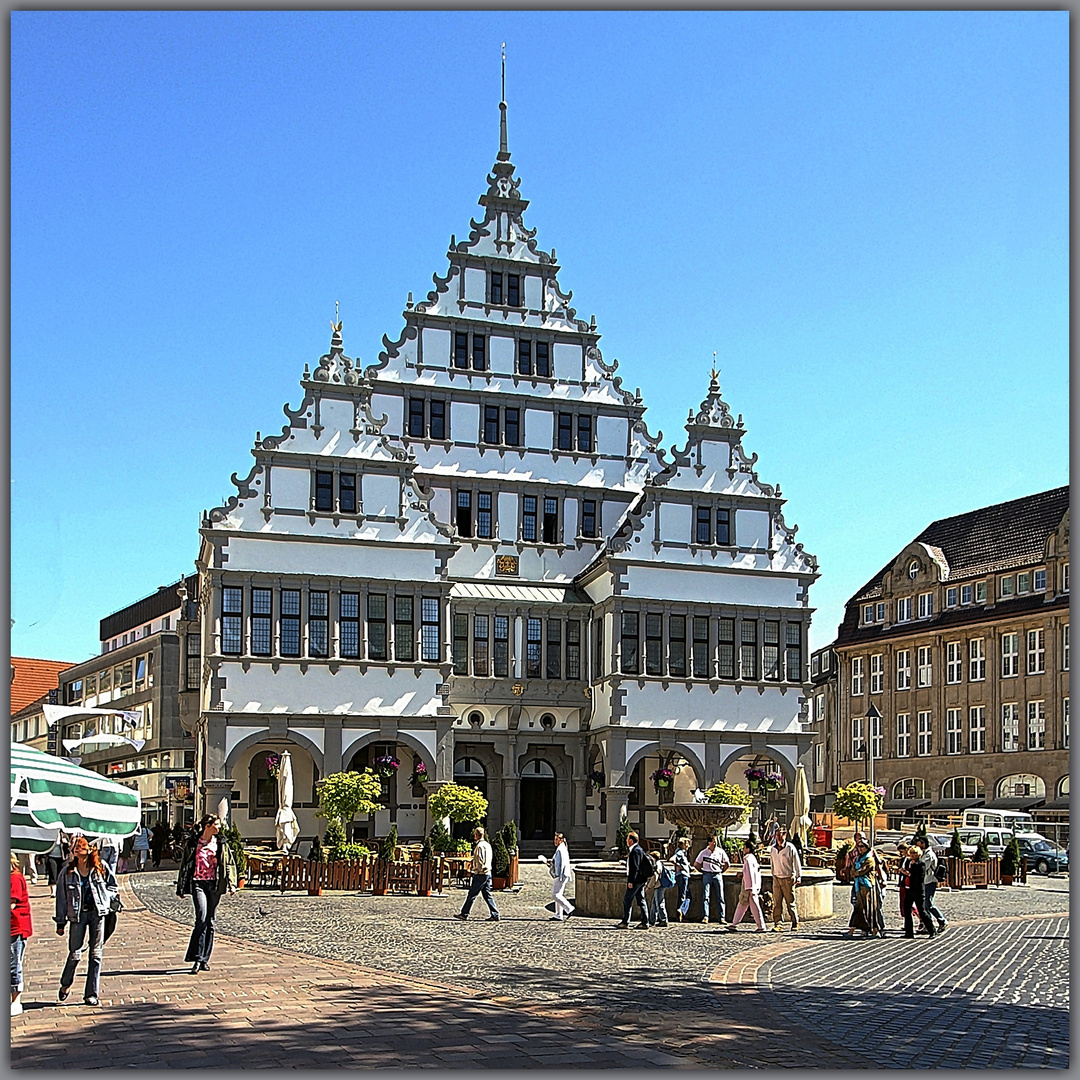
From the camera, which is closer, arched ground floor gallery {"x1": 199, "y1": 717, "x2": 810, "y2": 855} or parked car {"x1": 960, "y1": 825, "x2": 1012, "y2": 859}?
arched ground floor gallery {"x1": 199, "y1": 717, "x2": 810, "y2": 855}

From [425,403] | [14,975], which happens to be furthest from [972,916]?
[425,403]

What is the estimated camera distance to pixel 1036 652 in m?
64.5

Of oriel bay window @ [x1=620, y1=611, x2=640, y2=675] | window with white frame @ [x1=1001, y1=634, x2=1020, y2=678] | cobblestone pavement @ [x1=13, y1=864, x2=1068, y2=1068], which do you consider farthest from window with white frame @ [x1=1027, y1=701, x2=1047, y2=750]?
cobblestone pavement @ [x1=13, y1=864, x2=1068, y2=1068]

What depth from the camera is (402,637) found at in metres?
43.8

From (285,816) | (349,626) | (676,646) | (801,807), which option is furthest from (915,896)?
(676,646)

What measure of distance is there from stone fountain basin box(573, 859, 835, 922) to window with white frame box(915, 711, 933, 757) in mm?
42903

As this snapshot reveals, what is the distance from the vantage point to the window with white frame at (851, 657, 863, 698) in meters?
76.0

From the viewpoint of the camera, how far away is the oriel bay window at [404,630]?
143ft

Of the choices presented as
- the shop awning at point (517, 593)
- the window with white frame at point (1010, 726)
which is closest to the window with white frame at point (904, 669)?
the window with white frame at point (1010, 726)

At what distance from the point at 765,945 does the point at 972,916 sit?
9.15 meters

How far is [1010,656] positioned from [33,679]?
5320 cm

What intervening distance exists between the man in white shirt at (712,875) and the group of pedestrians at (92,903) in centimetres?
1025

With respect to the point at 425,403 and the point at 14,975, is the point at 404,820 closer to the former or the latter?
the point at 425,403

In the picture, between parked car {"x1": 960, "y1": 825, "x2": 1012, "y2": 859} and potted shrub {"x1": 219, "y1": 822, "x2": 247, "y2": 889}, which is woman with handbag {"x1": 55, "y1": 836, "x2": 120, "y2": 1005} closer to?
potted shrub {"x1": 219, "y1": 822, "x2": 247, "y2": 889}
